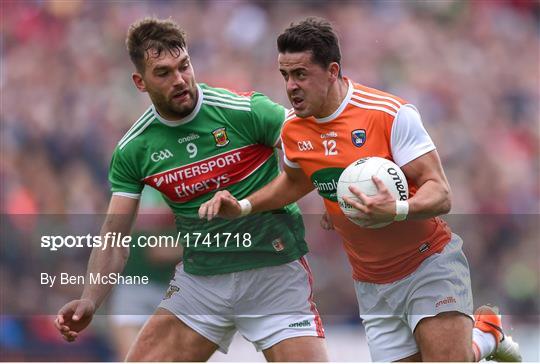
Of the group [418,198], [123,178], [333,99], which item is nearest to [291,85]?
[333,99]

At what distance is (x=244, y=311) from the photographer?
579cm

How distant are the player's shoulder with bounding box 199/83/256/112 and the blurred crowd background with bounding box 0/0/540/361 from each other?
9.33ft

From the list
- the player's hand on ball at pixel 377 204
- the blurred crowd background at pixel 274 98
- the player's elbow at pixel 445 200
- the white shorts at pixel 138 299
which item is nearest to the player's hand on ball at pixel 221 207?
the player's hand on ball at pixel 377 204

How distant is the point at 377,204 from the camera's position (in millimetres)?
4797

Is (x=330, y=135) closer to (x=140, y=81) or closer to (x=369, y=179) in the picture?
(x=369, y=179)

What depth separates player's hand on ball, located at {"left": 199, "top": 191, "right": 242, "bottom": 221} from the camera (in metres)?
5.14

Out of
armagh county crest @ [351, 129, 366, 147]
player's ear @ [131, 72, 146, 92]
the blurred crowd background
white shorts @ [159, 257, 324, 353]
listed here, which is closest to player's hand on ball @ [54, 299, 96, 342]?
white shorts @ [159, 257, 324, 353]

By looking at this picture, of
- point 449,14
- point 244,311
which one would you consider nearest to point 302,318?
point 244,311

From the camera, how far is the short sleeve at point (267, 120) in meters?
5.74

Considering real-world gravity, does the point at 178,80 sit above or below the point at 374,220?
above

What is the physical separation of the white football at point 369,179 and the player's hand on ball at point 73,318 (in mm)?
1545

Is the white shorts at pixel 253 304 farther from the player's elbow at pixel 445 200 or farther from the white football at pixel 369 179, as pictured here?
the player's elbow at pixel 445 200

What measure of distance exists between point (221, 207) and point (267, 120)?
2.07 feet

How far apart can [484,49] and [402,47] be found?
43.7 inches
